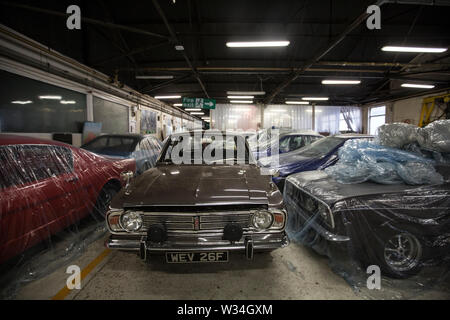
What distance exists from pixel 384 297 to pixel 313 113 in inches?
581

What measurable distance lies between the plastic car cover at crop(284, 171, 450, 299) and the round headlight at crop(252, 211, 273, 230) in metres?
0.63

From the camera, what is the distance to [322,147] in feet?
14.2

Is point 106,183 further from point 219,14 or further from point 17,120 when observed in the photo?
point 219,14

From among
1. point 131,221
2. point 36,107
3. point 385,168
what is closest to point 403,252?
point 385,168

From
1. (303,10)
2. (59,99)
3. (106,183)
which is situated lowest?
(106,183)

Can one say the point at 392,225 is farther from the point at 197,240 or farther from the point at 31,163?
the point at 31,163

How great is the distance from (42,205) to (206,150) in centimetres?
203

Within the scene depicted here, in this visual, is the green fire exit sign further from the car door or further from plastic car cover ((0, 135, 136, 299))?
the car door

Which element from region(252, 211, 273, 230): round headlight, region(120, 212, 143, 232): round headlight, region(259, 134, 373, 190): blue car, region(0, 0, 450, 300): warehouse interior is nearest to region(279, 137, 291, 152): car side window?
region(0, 0, 450, 300): warehouse interior

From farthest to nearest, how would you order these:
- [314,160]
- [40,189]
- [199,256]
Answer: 1. [314,160]
2. [40,189]
3. [199,256]

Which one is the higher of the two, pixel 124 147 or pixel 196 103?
pixel 196 103
